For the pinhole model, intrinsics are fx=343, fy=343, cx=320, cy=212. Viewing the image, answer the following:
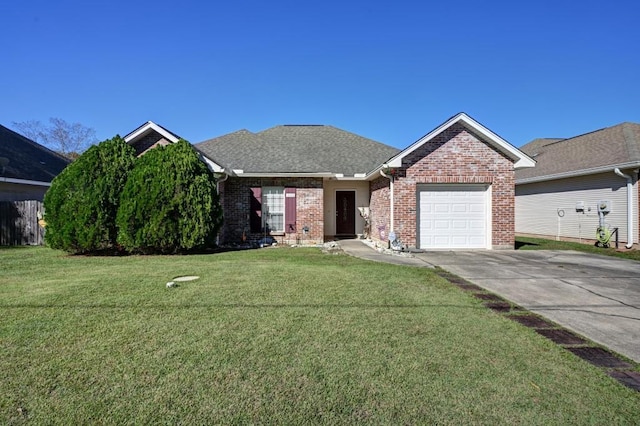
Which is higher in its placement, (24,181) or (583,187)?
(24,181)

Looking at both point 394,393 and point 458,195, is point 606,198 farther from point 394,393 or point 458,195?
point 394,393

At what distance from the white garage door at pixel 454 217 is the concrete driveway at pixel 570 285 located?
3.54ft

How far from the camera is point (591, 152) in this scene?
1493cm

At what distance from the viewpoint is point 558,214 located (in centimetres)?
1565

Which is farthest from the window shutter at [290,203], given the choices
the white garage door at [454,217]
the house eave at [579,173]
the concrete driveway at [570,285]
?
the house eave at [579,173]

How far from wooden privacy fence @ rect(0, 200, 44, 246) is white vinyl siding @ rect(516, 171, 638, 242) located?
2188 centimetres

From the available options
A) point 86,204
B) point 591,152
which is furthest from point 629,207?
point 86,204

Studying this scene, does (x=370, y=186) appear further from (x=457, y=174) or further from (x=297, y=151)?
(x=457, y=174)

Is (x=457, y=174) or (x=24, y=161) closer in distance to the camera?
(x=457, y=174)

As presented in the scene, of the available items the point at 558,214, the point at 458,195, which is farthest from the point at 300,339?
the point at 558,214

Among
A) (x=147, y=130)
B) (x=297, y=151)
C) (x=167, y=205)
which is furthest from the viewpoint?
(x=297, y=151)

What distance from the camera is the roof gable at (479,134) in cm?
1121

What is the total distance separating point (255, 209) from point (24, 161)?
13286 millimetres

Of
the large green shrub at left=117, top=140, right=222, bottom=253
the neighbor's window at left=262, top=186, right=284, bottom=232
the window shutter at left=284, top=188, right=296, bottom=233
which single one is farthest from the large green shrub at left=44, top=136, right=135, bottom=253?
the window shutter at left=284, top=188, right=296, bottom=233
